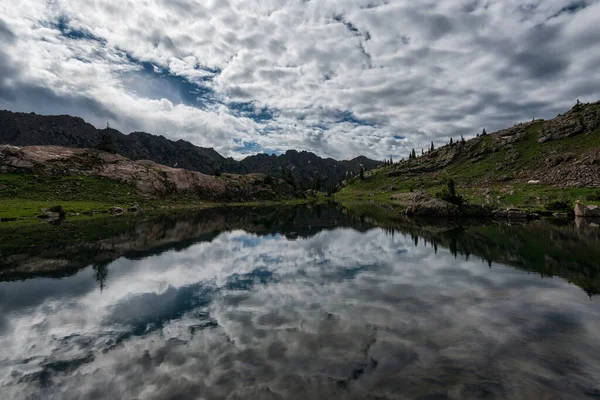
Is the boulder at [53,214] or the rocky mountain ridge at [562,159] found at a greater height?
the rocky mountain ridge at [562,159]

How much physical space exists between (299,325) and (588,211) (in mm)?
88785

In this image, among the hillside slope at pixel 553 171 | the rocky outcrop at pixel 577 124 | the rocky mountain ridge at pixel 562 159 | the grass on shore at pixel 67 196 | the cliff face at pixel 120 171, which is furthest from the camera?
the rocky outcrop at pixel 577 124

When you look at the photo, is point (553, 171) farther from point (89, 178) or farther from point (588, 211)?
point (89, 178)

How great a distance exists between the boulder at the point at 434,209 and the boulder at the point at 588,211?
26.1 m

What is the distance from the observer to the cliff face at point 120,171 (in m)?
103

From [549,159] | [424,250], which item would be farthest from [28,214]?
[549,159]

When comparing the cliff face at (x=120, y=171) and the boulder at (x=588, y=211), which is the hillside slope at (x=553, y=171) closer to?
the boulder at (x=588, y=211)

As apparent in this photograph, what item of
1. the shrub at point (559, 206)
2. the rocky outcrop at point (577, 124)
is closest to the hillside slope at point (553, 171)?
the rocky outcrop at point (577, 124)

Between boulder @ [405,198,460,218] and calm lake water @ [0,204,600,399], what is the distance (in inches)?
1789

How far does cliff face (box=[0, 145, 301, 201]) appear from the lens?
10319 cm

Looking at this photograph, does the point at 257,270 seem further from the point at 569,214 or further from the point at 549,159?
the point at 549,159

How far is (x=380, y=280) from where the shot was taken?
26000 millimetres

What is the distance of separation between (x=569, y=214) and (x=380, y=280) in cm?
7701

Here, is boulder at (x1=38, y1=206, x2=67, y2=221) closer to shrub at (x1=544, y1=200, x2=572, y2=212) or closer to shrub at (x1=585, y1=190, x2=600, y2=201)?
shrub at (x1=544, y1=200, x2=572, y2=212)
